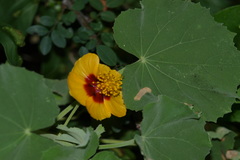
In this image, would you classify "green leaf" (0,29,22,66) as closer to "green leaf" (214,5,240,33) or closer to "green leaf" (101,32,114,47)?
"green leaf" (101,32,114,47)

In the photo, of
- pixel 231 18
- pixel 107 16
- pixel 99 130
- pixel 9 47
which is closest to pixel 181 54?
pixel 231 18

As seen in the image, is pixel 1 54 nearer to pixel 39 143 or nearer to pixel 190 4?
pixel 39 143

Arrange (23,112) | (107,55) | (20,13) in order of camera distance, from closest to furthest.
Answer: (23,112) < (107,55) < (20,13)

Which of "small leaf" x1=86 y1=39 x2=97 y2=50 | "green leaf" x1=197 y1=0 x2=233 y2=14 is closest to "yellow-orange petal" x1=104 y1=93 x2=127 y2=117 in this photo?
"small leaf" x1=86 y1=39 x2=97 y2=50

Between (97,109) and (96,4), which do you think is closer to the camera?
(97,109)

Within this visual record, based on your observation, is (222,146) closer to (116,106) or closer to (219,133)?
(219,133)

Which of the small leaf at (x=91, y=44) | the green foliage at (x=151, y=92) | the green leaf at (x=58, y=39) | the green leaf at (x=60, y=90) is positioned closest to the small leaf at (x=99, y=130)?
the green foliage at (x=151, y=92)
